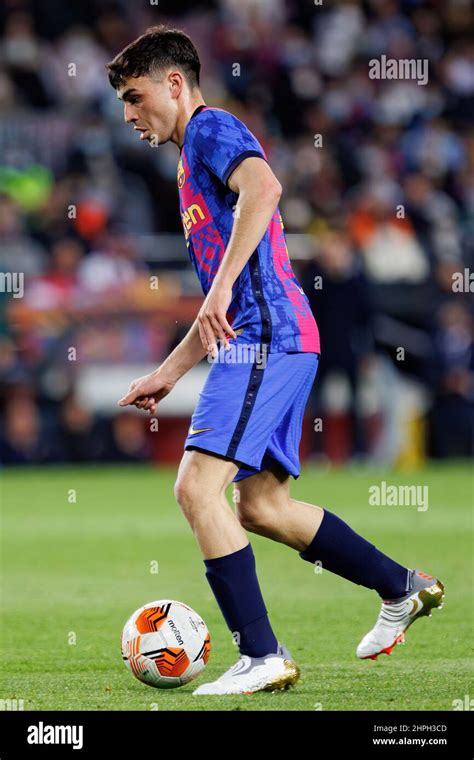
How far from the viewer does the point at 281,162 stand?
20438 mm

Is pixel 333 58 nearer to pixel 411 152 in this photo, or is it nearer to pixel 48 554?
pixel 411 152

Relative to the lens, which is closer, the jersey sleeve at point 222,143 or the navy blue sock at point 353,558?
the jersey sleeve at point 222,143

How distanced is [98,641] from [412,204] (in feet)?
41.6

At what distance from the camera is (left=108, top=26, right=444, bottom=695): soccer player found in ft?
18.0

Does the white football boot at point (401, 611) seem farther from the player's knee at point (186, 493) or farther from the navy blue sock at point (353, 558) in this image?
the player's knee at point (186, 493)

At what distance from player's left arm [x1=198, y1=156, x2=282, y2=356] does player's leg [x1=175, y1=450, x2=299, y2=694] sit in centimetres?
47

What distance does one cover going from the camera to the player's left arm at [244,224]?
535cm

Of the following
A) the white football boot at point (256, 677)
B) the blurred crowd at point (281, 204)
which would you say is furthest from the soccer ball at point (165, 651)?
the blurred crowd at point (281, 204)

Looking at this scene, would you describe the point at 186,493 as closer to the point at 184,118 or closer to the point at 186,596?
the point at 184,118

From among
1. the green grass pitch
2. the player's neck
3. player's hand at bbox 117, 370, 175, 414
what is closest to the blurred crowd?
the green grass pitch

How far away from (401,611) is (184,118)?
220 centimetres

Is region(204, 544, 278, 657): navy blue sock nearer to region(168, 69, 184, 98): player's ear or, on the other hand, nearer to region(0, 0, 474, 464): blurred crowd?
region(168, 69, 184, 98): player's ear

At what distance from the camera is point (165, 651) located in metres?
5.79

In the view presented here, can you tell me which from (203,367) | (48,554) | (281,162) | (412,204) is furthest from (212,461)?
(281,162)
